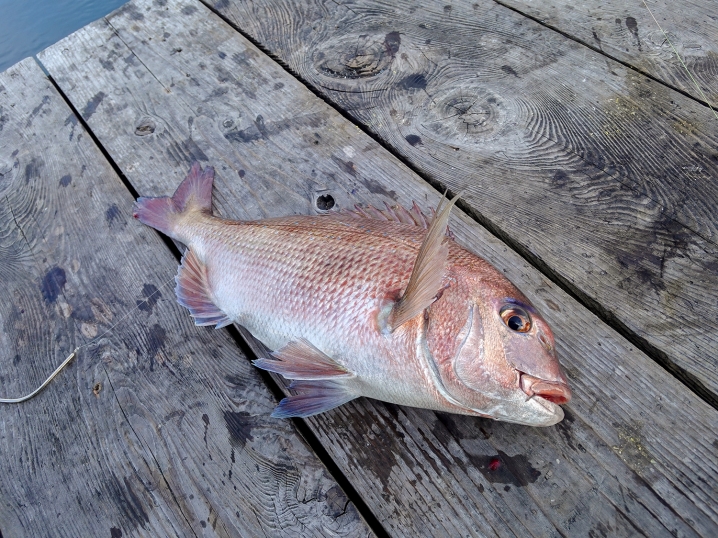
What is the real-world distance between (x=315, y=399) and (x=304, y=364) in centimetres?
10

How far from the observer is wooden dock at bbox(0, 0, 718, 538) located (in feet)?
3.96

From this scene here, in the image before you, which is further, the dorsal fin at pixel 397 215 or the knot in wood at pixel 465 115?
the knot in wood at pixel 465 115

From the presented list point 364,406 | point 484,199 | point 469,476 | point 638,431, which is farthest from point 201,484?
point 484,199

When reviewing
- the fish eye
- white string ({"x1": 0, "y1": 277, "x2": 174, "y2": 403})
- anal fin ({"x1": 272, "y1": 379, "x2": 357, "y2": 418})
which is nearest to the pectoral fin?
anal fin ({"x1": 272, "y1": 379, "x2": 357, "y2": 418})

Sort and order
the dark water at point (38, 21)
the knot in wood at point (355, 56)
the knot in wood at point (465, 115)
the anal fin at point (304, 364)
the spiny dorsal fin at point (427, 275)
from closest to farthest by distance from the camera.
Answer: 1. the spiny dorsal fin at point (427, 275)
2. the anal fin at point (304, 364)
3. the knot in wood at point (465, 115)
4. the knot in wood at point (355, 56)
5. the dark water at point (38, 21)

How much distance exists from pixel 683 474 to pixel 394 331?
2.62ft

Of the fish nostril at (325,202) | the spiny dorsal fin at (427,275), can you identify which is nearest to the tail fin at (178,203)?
the fish nostril at (325,202)

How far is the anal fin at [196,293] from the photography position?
1.50 meters

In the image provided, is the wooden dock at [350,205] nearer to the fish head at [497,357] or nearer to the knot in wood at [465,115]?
the knot in wood at [465,115]

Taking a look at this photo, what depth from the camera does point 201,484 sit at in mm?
1291

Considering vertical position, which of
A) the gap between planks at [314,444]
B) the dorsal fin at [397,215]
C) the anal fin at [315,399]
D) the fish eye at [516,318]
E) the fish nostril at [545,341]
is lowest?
the gap between planks at [314,444]

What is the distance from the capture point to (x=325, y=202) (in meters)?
1.81

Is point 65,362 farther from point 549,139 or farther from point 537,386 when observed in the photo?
point 549,139

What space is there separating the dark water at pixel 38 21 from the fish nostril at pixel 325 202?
711cm
